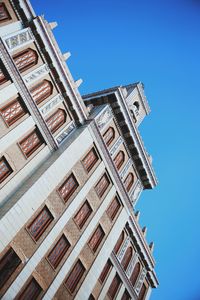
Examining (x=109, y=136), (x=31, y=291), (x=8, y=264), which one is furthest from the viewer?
(x=109, y=136)

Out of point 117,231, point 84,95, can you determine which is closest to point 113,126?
point 84,95

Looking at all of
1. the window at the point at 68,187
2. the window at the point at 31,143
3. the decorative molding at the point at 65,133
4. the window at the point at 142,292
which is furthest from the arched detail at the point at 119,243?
the window at the point at 31,143

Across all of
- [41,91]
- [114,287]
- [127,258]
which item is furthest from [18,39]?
[127,258]

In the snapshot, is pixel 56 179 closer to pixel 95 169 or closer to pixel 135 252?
pixel 95 169

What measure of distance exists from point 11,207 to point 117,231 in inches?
477

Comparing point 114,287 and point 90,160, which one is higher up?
point 90,160

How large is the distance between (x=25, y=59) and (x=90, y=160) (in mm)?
8529

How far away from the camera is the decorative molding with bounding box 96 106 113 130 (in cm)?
2530

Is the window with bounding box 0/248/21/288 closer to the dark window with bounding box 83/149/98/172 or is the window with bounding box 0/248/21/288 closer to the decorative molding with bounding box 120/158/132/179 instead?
the dark window with bounding box 83/149/98/172

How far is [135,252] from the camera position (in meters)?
28.9

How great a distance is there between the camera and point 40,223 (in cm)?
1725

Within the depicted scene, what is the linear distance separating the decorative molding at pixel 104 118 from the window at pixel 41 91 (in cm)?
497

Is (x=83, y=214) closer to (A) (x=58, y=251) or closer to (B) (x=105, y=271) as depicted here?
(A) (x=58, y=251)

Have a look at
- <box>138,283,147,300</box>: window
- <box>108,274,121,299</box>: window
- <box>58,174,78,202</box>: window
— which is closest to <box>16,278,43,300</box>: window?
<box>58,174,78,202</box>: window
